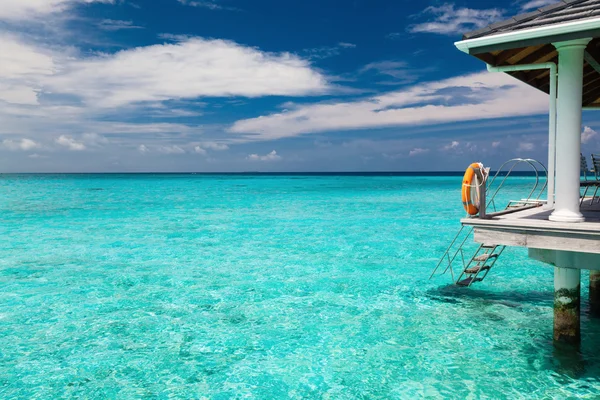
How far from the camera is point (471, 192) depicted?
22.1 ft

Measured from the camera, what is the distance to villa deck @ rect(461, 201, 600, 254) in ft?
18.9

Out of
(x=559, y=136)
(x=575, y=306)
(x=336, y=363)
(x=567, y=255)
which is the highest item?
(x=559, y=136)

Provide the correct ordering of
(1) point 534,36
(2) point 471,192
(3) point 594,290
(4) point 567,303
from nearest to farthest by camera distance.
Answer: (1) point 534,36, (2) point 471,192, (4) point 567,303, (3) point 594,290

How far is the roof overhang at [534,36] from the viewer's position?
17.9 feet

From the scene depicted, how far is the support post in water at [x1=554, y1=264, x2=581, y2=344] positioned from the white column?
1.74 metres

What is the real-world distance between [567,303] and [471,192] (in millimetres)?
2633

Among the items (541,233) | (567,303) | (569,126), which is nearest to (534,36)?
(569,126)

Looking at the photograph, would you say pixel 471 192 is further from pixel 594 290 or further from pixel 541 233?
pixel 594 290

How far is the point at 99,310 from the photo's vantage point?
436 inches

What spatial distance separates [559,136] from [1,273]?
53.7 feet

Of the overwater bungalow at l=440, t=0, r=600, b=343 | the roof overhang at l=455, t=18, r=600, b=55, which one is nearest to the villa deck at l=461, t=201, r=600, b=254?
the overwater bungalow at l=440, t=0, r=600, b=343

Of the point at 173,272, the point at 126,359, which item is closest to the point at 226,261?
the point at 173,272

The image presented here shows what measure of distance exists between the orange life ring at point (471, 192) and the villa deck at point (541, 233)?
0.27 metres

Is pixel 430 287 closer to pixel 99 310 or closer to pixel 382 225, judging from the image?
pixel 99 310
